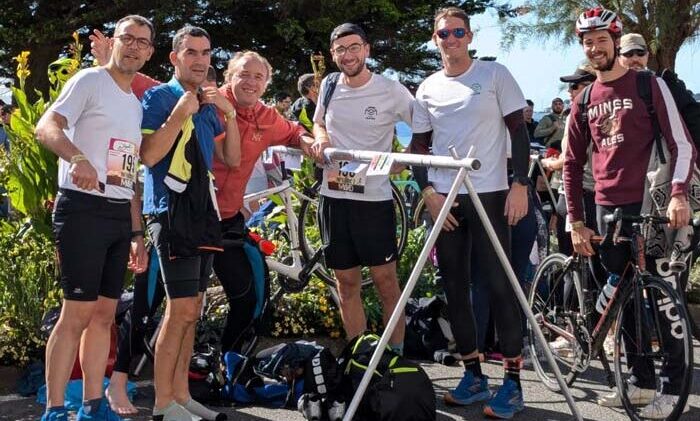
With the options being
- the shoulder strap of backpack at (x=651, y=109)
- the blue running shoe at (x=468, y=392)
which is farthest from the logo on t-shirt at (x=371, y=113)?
the blue running shoe at (x=468, y=392)

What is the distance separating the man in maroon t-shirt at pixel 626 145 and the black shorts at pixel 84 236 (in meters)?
2.53

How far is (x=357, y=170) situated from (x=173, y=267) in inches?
47.9

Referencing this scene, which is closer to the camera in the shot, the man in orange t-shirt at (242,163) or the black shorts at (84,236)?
the black shorts at (84,236)

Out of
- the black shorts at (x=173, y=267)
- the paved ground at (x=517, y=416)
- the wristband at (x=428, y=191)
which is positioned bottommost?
the paved ground at (x=517, y=416)

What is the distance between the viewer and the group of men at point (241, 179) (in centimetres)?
442

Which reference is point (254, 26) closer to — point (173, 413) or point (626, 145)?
point (626, 145)

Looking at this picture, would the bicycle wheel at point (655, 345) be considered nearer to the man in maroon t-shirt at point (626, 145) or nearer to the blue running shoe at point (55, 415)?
the man in maroon t-shirt at point (626, 145)

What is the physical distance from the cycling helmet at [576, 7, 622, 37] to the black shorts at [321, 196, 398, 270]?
1.45 metres

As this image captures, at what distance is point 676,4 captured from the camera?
56.0ft

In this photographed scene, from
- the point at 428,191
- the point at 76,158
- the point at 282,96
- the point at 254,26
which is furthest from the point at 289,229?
the point at 254,26

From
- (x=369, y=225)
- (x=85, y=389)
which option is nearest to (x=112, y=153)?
(x=85, y=389)

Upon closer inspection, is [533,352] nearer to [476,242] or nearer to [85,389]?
[476,242]

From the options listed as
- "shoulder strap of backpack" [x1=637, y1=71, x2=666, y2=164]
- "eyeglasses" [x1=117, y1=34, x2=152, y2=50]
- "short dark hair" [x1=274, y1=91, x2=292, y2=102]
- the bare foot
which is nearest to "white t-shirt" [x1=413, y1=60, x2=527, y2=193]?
"shoulder strap of backpack" [x1=637, y1=71, x2=666, y2=164]

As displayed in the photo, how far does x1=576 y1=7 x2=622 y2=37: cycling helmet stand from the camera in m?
4.78
